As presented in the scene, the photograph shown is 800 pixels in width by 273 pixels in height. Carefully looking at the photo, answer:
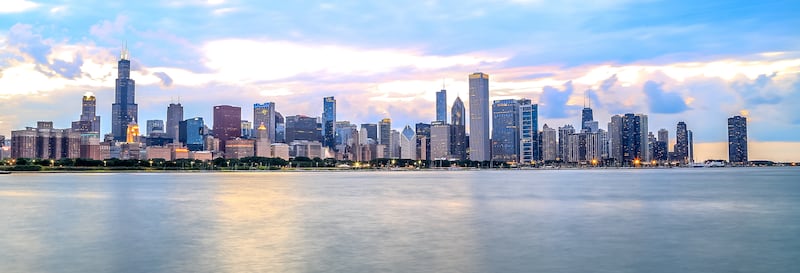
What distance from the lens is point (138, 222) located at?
159ft

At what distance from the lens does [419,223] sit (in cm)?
4716

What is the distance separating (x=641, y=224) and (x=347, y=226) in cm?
2026

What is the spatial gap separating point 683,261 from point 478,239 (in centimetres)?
1140

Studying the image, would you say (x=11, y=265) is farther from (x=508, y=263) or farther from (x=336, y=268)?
(x=508, y=263)

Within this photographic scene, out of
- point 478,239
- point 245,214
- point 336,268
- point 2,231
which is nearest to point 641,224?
point 478,239

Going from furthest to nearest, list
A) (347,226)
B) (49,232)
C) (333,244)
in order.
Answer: (347,226)
(49,232)
(333,244)

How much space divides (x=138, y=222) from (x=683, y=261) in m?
36.6

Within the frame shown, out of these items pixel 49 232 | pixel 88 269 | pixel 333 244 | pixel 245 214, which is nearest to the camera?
pixel 88 269

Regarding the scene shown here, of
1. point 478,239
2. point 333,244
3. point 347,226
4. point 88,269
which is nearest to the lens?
point 88,269

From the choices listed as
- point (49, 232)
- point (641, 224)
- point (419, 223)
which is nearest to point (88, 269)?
point (49, 232)

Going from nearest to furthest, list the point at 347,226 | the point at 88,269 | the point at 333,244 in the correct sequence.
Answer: the point at 88,269, the point at 333,244, the point at 347,226

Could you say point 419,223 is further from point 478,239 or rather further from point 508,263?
point 508,263

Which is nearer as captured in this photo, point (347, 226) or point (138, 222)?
point (347, 226)

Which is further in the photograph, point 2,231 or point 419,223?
point 419,223
